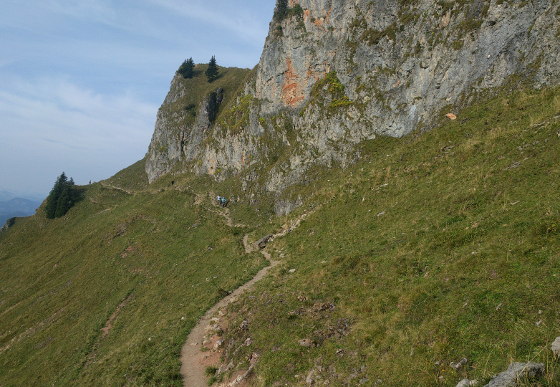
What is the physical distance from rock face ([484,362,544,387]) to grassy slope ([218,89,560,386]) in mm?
315

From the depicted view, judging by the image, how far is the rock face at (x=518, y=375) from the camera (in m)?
7.11

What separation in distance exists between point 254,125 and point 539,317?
66.3 meters

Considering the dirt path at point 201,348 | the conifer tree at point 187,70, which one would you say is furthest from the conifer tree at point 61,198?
the dirt path at point 201,348

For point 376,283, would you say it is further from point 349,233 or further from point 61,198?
point 61,198

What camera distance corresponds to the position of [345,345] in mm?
13664

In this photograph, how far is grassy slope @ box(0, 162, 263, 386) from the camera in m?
24.7

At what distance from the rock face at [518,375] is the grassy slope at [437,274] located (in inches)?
12.4

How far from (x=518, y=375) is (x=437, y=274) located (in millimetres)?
8129

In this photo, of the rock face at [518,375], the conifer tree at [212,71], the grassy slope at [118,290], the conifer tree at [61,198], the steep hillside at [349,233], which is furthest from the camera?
the conifer tree at [212,71]

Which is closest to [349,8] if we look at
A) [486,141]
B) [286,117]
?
[286,117]

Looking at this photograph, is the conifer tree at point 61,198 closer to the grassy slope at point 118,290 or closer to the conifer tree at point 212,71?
the grassy slope at point 118,290

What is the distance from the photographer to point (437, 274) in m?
15.0

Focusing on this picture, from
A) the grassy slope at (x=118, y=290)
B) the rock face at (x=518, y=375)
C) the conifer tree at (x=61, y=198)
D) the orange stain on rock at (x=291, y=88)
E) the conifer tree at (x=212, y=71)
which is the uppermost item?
the conifer tree at (x=212, y=71)

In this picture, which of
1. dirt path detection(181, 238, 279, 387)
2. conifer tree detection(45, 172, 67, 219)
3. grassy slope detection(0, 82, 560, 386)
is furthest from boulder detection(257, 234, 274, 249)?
conifer tree detection(45, 172, 67, 219)
